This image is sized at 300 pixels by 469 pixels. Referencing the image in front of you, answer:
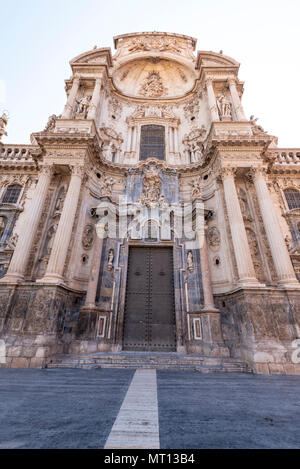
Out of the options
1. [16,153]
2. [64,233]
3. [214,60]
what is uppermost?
[214,60]

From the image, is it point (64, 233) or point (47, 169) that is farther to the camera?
point (47, 169)

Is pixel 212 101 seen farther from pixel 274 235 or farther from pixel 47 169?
pixel 47 169

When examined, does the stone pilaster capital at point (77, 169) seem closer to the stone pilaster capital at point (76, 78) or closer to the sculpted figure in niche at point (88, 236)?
the sculpted figure in niche at point (88, 236)

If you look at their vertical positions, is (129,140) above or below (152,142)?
above

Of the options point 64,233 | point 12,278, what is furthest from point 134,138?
point 12,278

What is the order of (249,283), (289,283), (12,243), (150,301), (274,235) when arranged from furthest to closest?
(12,243), (150,301), (274,235), (289,283), (249,283)

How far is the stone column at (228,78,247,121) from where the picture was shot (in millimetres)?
13495

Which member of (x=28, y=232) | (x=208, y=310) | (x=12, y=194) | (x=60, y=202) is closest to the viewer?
(x=208, y=310)

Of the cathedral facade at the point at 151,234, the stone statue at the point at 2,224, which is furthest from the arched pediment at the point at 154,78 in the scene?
the stone statue at the point at 2,224

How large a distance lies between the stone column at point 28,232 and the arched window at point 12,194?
15.8 ft

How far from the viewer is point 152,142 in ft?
53.4

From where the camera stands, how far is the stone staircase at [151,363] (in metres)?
7.04

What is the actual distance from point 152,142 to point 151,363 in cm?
1468
